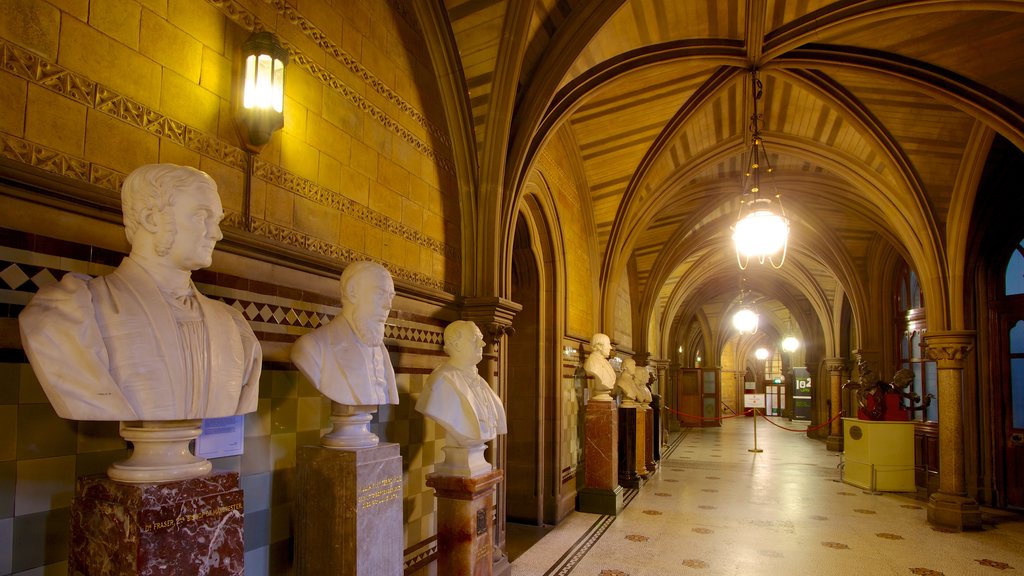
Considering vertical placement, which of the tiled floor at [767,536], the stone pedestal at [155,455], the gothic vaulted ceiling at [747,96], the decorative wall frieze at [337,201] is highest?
the gothic vaulted ceiling at [747,96]

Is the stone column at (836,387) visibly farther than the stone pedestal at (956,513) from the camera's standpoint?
Yes

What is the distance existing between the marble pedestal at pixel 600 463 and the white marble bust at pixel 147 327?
5.36 m

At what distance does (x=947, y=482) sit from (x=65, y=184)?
8081mm

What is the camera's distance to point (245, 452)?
2.52 m

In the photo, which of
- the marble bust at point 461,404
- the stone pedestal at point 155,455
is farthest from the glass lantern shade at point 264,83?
the marble bust at point 461,404

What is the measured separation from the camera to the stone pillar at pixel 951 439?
20.9ft

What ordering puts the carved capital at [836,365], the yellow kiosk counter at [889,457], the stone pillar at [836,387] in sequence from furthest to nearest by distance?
the carved capital at [836,365]
the stone pillar at [836,387]
the yellow kiosk counter at [889,457]

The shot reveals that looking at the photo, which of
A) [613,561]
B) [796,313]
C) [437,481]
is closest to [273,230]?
[437,481]

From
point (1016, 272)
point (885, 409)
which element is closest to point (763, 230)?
point (1016, 272)

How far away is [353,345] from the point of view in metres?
2.67

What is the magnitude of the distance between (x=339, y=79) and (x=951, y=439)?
7284 mm

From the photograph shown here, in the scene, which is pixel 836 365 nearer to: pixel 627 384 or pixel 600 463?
pixel 627 384

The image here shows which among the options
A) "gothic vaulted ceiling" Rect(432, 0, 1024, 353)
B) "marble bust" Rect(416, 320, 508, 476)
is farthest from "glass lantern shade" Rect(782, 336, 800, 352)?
"marble bust" Rect(416, 320, 508, 476)

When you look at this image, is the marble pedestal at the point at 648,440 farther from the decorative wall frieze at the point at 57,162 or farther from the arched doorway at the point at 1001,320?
the decorative wall frieze at the point at 57,162
